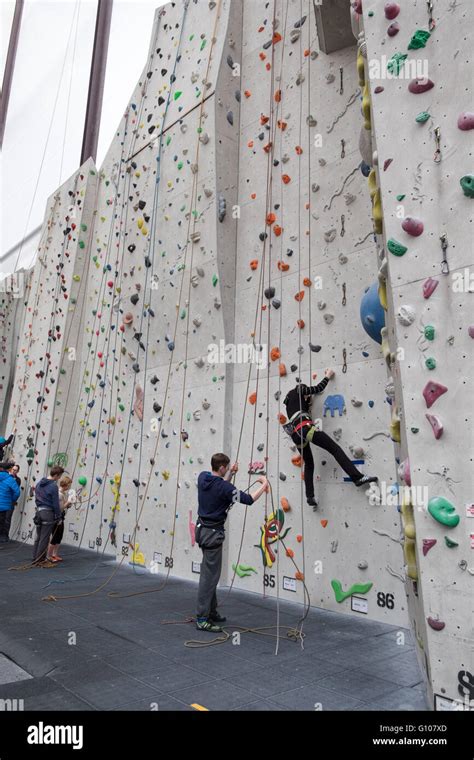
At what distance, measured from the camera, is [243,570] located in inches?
184

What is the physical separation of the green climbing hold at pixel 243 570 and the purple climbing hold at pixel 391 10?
13.0ft

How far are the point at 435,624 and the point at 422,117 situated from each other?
2.30 meters

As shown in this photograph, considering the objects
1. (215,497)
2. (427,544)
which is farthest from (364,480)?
(427,544)

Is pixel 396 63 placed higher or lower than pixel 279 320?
higher

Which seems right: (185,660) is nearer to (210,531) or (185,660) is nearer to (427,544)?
(210,531)

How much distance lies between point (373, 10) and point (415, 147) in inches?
36.0

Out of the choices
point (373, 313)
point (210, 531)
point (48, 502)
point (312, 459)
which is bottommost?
point (210, 531)

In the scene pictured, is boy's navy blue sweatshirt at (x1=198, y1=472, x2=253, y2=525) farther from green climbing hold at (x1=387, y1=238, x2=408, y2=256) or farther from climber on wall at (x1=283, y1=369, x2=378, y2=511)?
green climbing hold at (x1=387, y1=238, x2=408, y2=256)

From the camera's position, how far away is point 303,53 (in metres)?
4.80

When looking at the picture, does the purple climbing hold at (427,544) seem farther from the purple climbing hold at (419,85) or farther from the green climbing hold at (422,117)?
the purple climbing hold at (419,85)

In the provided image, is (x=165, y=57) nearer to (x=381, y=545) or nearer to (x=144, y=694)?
(x=381, y=545)

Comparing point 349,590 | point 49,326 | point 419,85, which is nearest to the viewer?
point 419,85

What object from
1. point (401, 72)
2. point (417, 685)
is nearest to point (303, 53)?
point (401, 72)

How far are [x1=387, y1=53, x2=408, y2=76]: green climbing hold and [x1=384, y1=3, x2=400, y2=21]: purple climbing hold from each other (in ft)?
0.74
